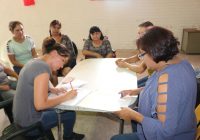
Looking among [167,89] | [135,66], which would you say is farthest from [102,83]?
[167,89]

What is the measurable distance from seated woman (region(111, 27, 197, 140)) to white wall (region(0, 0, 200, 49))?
4506 mm

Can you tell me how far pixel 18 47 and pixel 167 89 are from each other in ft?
8.35

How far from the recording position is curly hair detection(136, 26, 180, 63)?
3.76 feet

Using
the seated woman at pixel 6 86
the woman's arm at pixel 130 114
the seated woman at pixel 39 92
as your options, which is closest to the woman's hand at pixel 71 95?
the seated woman at pixel 39 92

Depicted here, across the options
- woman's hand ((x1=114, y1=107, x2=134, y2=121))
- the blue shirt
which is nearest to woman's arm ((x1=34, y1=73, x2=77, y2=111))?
woman's hand ((x1=114, y1=107, x2=134, y2=121))

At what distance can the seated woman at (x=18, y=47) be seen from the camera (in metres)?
3.08

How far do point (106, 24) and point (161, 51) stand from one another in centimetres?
478

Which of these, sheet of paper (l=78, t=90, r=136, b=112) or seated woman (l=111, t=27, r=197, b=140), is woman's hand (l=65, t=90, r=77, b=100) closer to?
sheet of paper (l=78, t=90, r=136, b=112)

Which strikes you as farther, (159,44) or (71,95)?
(71,95)

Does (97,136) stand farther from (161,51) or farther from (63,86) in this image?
(161,51)

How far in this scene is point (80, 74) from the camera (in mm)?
2344

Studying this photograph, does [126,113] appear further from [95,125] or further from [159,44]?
[95,125]

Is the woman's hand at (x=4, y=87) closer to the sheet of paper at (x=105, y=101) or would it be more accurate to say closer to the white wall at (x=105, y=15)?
the sheet of paper at (x=105, y=101)

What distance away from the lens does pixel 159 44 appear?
1144mm
